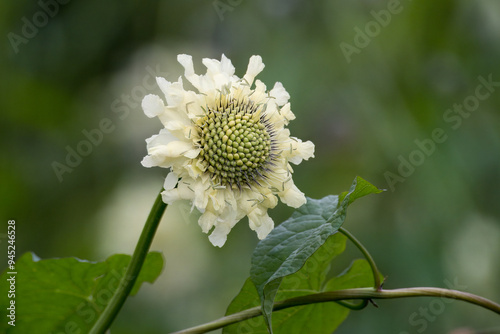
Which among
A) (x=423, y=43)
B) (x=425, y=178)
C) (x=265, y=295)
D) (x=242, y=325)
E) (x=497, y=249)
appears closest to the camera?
(x=265, y=295)

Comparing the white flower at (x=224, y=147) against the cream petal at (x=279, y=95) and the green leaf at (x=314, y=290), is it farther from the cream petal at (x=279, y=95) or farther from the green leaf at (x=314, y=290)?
the green leaf at (x=314, y=290)

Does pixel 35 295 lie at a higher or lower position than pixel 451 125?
lower

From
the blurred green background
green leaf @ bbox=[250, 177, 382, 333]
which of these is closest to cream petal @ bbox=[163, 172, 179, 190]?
green leaf @ bbox=[250, 177, 382, 333]

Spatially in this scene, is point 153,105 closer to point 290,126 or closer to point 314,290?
point 314,290

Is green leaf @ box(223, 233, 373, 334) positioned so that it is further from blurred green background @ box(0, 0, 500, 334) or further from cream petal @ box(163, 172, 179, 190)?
blurred green background @ box(0, 0, 500, 334)

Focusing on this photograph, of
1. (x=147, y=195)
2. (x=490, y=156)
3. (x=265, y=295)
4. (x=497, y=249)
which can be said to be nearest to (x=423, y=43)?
(x=490, y=156)

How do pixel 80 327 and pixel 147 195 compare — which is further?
pixel 147 195

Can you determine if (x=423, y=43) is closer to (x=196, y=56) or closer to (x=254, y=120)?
(x=196, y=56)
